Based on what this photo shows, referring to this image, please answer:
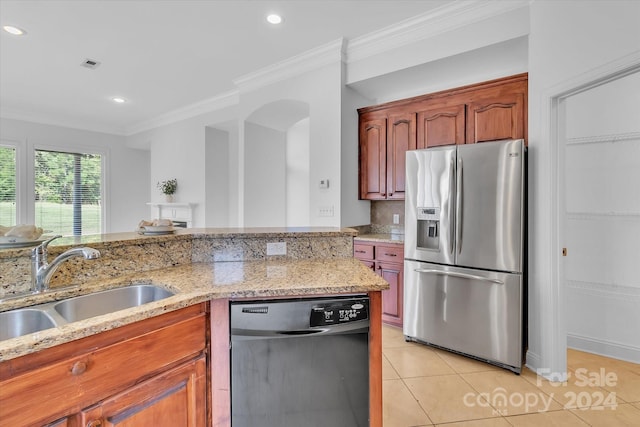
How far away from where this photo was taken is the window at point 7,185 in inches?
210

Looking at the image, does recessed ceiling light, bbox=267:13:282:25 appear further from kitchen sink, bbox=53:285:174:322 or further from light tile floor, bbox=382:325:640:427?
light tile floor, bbox=382:325:640:427

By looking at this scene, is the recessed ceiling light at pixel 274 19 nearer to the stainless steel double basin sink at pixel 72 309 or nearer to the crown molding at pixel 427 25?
the crown molding at pixel 427 25

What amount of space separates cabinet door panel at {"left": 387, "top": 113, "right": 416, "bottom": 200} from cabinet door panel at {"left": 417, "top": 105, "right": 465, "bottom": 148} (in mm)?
95

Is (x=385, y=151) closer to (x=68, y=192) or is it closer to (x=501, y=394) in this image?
(x=501, y=394)

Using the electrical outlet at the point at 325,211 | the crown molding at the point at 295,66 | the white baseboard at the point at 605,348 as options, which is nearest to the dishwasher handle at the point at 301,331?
the electrical outlet at the point at 325,211

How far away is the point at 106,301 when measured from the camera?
4.76ft

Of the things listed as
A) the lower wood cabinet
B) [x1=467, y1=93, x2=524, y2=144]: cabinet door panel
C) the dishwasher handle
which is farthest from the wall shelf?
the dishwasher handle

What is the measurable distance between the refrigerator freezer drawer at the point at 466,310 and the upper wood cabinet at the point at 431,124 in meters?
1.10

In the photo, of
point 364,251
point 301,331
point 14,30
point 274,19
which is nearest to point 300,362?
point 301,331

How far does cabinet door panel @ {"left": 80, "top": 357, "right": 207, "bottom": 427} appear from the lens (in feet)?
3.37

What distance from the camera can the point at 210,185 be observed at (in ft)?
17.7

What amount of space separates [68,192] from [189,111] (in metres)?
2.91

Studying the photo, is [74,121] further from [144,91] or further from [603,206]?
[603,206]

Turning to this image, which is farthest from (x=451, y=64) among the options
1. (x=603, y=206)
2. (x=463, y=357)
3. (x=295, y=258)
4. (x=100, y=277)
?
(x=100, y=277)
